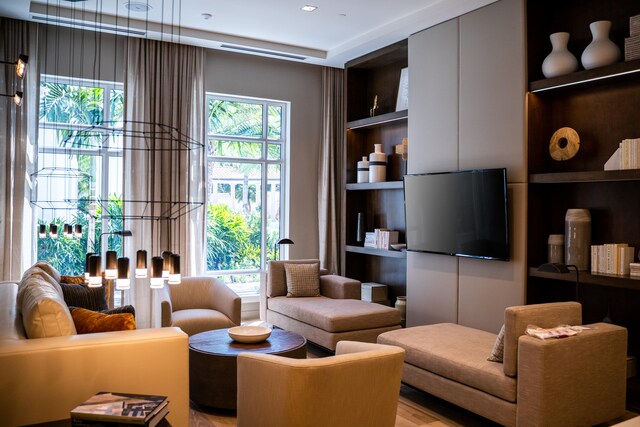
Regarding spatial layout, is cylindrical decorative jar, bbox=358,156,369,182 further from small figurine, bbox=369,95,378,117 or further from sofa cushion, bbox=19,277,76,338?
sofa cushion, bbox=19,277,76,338

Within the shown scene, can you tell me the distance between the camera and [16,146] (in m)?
5.61

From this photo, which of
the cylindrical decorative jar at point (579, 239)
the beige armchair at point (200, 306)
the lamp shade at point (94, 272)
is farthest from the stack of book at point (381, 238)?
the lamp shade at point (94, 272)

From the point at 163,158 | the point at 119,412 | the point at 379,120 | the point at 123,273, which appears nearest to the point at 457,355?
the point at 123,273

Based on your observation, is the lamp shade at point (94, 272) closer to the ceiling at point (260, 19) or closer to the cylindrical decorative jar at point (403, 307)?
the ceiling at point (260, 19)

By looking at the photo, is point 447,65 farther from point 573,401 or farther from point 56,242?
point 56,242

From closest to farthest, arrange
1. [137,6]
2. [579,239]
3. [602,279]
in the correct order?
[602,279], [579,239], [137,6]

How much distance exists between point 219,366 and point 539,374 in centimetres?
202

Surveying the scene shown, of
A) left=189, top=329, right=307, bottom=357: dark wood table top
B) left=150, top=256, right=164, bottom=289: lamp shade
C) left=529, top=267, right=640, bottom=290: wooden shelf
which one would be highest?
left=150, top=256, right=164, bottom=289: lamp shade

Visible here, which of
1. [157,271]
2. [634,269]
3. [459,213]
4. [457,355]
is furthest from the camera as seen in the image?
[459,213]

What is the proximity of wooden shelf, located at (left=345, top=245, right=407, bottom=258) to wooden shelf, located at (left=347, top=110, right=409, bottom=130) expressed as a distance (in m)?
1.49

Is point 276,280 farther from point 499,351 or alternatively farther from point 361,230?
point 499,351

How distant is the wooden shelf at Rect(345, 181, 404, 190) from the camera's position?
20.1 ft

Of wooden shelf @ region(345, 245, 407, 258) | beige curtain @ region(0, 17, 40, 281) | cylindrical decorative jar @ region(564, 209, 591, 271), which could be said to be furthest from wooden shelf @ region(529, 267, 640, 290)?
beige curtain @ region(0, 17, 40, 281)

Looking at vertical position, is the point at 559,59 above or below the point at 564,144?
above
